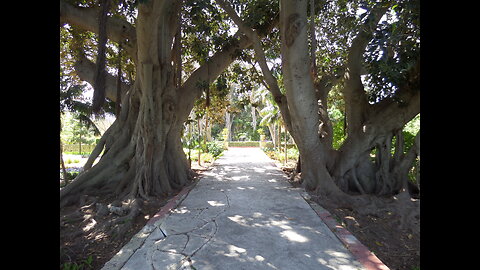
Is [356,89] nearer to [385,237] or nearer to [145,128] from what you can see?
[385,237]

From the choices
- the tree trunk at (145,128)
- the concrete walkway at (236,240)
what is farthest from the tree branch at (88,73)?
the concrete walkway at (236,240)

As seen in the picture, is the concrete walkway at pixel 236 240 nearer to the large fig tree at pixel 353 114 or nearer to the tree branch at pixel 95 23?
the large fig tree at pixel 353 114

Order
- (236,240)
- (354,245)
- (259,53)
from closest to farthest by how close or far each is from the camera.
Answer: (354,245) < (236,240) < (259,53)

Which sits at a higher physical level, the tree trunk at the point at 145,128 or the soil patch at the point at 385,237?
the tree trunk at the point at 145,128

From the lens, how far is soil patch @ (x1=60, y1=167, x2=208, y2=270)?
343 centimetres

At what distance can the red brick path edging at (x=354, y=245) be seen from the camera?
314cm

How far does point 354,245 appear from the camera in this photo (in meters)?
3.67

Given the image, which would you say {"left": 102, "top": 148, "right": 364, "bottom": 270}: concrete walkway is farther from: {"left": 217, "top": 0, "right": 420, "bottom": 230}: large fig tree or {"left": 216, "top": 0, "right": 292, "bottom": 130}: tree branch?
{"left": 216, "top": 0, "right": 292, "bottom": 130}: tree branch

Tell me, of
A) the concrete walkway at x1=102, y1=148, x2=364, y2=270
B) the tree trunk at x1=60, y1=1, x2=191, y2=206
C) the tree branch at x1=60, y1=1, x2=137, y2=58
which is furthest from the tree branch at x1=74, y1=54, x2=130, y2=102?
the concrete walkway at x1=102, y1=148, x2=364, y2=270

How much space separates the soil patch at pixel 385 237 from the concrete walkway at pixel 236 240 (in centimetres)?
52

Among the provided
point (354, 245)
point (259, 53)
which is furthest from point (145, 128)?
point (354, 245)

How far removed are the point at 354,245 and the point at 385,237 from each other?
1.14 metres

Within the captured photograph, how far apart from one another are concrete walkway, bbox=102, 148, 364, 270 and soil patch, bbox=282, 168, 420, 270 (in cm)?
52

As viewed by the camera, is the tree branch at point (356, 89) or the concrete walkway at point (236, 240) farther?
the tree branch at point (356, 89)
